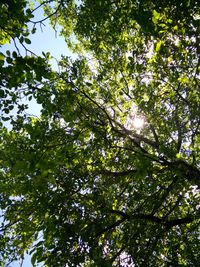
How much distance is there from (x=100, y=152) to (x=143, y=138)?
A: 12.9 feet

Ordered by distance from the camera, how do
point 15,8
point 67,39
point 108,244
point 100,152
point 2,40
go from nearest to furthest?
point 15,8 < point 2,40 < point 108,244 < point 100,152 < point 67,39

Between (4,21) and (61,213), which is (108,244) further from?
(4,21)

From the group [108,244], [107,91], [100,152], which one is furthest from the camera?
[107,91]

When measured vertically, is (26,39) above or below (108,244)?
above

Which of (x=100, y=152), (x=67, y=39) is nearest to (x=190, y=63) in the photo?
→ (x=100, y=152)

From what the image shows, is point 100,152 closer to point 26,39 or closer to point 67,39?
point 26,39

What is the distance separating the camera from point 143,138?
13.9m

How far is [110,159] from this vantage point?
11.0 metres

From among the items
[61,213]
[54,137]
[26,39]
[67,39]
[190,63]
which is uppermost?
[67,39]

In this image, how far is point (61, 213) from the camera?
289 inches

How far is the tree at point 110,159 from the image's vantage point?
248 inches

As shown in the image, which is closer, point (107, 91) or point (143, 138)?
point (143, 138)

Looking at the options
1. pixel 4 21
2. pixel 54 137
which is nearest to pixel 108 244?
pixel 54 137

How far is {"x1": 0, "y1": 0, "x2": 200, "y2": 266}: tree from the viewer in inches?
248
